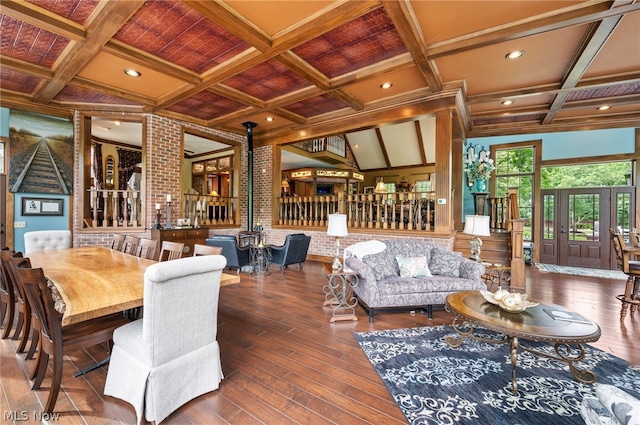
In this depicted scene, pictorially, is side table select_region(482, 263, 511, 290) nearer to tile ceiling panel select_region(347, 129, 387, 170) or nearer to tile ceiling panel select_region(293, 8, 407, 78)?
tile ceiling panel select_region(293, 8, 407, 78)

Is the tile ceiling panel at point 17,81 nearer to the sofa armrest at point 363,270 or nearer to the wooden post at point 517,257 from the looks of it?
the sofa armrest at point 363,270

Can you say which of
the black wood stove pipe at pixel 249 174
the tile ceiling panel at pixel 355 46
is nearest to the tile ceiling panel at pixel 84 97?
the black wood stove pipe at pixel 249 174

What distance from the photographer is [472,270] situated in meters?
3.55

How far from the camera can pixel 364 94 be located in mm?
5359

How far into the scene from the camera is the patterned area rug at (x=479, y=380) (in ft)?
5.82

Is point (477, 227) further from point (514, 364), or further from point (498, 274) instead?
point (514, 364)

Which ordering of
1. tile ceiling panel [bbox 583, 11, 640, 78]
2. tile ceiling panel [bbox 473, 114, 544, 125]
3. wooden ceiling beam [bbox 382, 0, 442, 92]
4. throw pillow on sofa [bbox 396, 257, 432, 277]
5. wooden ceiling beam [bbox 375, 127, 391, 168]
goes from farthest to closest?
wooden ceiling beam [bbox 375, 127, 391, 168], tile ceiling panel [bbox 473, 114, 544, 125], throw pillow on sofa [bbox 396, 257, 432, 277], tile ceiling panel [bbox 583, 11, 640, 78], wooden ceiling beam [bbox 382, 0, 442, 92]

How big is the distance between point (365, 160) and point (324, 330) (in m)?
10.2

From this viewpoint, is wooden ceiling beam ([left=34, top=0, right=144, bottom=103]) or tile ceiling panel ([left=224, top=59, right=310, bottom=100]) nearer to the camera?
wooden ceiling beam ([left=34, top=0, right=144, bottom=103])

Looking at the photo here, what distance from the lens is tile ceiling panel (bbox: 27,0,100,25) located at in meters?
2.97

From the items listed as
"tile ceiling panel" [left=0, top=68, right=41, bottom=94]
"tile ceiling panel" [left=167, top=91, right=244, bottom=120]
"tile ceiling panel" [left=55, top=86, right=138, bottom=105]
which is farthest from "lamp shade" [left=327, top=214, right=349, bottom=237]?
"tile ceiling panel" [left=0, top=68, right=41, bottom=94]

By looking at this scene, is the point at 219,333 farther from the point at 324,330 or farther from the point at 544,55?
the point at 544,55

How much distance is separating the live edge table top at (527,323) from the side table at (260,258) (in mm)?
3888

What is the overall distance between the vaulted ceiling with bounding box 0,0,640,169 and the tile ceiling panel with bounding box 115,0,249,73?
0.06ft
